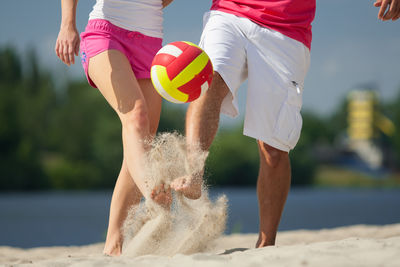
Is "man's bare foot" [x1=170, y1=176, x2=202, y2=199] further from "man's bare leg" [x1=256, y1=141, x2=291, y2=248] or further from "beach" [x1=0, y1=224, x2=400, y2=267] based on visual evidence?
"man's bare leg" [x1=256, y1=141, x2=291, y2=248]

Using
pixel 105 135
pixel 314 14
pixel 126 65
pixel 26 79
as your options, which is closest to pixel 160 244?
pixel 126 65

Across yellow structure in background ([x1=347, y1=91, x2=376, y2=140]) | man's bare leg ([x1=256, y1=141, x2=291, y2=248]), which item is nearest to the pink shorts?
man's bare leg ([x1=256, y1=141, x2=291, y2=248])

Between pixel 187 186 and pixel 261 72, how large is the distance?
979mm

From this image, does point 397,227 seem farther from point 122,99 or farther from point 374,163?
point 374,163

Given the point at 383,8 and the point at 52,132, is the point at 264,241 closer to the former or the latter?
the point at 383,8

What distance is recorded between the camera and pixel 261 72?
3.35m

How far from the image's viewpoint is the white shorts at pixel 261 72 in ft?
10.8

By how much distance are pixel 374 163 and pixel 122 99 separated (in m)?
67.5

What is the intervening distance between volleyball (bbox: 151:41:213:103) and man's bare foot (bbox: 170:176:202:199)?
500mm

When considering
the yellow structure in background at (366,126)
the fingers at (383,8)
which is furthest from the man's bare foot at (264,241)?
the yellow structure in background at (366,126)

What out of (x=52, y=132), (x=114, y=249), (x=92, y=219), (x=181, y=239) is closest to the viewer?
(x=181, y=239)

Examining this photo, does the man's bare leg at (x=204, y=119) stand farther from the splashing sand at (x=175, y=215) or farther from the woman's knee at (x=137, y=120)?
the woman's knee at (x=137, y=120)

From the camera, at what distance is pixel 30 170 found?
4300 centimetres

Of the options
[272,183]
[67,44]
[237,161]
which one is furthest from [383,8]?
[237,161]
